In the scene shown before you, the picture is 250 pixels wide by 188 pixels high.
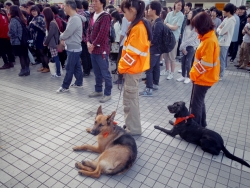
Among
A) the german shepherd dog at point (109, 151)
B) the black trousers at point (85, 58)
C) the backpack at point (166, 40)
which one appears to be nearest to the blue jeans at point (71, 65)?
the black trousers at point (85, 58)

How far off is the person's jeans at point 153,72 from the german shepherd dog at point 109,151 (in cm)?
255

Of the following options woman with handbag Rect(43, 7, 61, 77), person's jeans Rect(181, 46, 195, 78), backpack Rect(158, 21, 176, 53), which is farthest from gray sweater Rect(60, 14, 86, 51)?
person's jeans Rect(181, 46, 195, 78)

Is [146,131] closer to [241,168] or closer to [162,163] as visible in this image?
[162,163]

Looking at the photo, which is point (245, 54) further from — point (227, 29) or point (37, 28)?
point (37, 28)

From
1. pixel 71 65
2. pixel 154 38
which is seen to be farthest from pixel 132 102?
pixel 71 65

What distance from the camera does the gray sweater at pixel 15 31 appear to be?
645cm

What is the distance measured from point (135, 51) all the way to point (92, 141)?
5.95 feet

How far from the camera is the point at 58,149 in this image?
11.3 feet

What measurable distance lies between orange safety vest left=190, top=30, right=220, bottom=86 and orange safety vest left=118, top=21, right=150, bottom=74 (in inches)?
39.5

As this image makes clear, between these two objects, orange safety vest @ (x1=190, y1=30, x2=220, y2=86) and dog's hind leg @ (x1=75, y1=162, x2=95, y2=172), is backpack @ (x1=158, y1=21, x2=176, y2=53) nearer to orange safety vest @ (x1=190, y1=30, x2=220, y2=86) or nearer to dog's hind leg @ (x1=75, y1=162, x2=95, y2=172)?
orange safety vest @ (x1=190, y1=30, x2=220, y2=86)

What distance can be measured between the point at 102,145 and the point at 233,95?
4497 mm

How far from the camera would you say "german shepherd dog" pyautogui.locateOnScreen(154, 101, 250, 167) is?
3.32 meters

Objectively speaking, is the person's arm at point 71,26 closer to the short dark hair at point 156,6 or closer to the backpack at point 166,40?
the short dark hair at point 156,6

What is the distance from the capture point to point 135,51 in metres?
3.23
